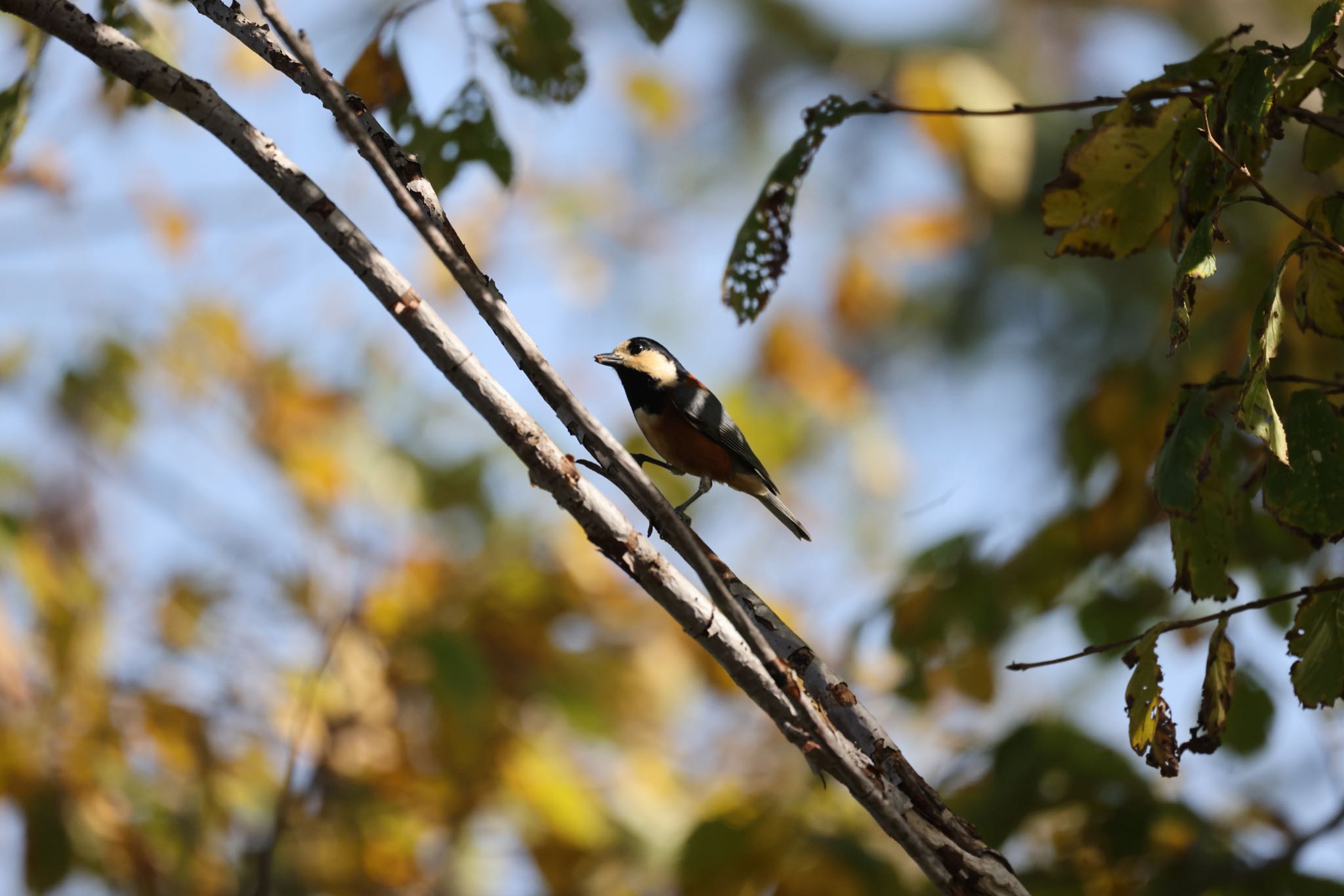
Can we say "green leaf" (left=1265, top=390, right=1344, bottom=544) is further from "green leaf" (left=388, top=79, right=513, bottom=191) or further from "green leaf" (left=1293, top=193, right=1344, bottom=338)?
"green leaf" (left=388, top=79, right=513, bottom=191)

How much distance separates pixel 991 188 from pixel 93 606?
5.80 metres

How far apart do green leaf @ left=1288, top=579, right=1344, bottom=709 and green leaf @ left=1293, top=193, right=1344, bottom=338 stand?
52 cm

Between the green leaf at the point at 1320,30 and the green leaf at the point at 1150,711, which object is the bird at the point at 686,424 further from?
the green leaf at the point at 1320,30

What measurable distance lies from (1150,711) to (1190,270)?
0.84 m

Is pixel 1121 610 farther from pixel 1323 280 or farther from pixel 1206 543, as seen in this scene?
pixel 1323 280

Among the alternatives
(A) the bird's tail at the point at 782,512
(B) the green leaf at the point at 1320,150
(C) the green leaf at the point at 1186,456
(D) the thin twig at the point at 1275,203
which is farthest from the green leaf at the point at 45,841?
(B) the green leaf at the point at 1320,150

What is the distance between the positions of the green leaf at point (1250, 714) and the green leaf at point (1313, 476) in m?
2.01

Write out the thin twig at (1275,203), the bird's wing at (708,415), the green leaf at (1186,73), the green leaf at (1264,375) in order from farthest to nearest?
the bird's wing at (708,415) → the green leaf at (1186,73) → the thin twig at (1275,203) → the green leaf at (1264,375)

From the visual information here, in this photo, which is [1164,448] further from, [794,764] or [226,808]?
[794,764]

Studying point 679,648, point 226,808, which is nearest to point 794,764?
point 679,648

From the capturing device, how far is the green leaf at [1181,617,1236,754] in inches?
83.1

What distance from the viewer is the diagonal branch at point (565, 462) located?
6.48ft

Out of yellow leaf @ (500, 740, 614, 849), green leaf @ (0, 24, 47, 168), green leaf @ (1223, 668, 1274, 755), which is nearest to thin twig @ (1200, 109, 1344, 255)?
green leaf @ (1223, 668, 1274, 755)

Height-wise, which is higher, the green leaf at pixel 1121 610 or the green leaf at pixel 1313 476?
the green leaf at pixel 1121 610
